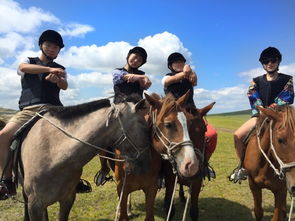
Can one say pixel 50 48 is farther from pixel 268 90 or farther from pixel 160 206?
pixel 160 206

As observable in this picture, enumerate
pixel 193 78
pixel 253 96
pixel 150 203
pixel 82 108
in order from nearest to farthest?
1. pixel 82 108
2. pixel 150 203
3. pixel 193 78
4. pixel 253 96

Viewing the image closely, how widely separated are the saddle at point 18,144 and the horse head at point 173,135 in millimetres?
1876

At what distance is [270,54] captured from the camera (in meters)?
6.66

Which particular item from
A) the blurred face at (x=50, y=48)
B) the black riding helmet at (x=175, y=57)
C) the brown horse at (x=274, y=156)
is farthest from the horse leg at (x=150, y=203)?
the blurred face at (x=50, y=48)

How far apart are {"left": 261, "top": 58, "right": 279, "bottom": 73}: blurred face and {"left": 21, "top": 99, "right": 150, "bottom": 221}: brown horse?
3.77 metres

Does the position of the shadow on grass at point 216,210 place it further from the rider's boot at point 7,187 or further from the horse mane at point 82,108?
the horse mane at point 82,108

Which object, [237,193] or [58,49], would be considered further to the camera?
[237,193]

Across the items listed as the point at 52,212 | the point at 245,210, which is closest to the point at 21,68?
the point at 52,212

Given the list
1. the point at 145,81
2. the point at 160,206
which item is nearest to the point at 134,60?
the point at 145,81

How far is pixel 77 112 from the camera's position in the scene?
14.9 ft

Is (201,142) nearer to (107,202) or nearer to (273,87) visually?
(273,87)

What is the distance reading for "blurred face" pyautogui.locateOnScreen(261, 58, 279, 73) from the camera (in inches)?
262

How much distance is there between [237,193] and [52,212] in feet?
19.8

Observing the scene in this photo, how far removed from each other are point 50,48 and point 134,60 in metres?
1.67
